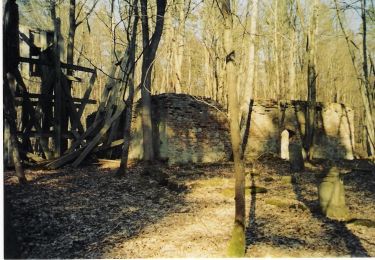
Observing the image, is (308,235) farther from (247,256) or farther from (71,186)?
(71,186)

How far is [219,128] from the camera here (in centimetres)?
1435

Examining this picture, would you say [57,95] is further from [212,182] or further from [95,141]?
[212,182]

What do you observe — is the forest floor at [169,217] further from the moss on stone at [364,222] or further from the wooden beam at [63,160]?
the wooden beam at [63,160]

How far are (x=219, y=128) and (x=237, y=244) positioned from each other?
31.8 feet

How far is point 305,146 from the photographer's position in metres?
14.6

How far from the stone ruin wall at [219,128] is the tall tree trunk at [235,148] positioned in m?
5.31

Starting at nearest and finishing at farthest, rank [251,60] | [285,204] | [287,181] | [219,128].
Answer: [285,204] < [287,181] < [251,60] < [219,128]

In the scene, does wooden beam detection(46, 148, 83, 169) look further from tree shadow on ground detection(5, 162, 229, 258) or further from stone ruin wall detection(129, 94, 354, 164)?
stone ruin wall detection(129, 94, 354, 164)

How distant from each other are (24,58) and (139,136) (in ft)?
16.9

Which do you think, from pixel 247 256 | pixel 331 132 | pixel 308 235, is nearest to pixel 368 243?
pixel 308 235

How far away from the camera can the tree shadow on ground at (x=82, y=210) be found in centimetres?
514

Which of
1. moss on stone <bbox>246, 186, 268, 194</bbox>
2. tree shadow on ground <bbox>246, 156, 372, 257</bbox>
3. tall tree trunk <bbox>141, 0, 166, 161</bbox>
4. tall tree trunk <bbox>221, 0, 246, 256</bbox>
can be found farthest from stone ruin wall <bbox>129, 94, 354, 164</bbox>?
tall tree trunk <bbox>221, 0, 246, 256</bbox>

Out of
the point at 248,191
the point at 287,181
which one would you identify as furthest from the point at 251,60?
the point at 248,191

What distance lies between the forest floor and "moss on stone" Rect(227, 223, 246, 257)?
19 cm
